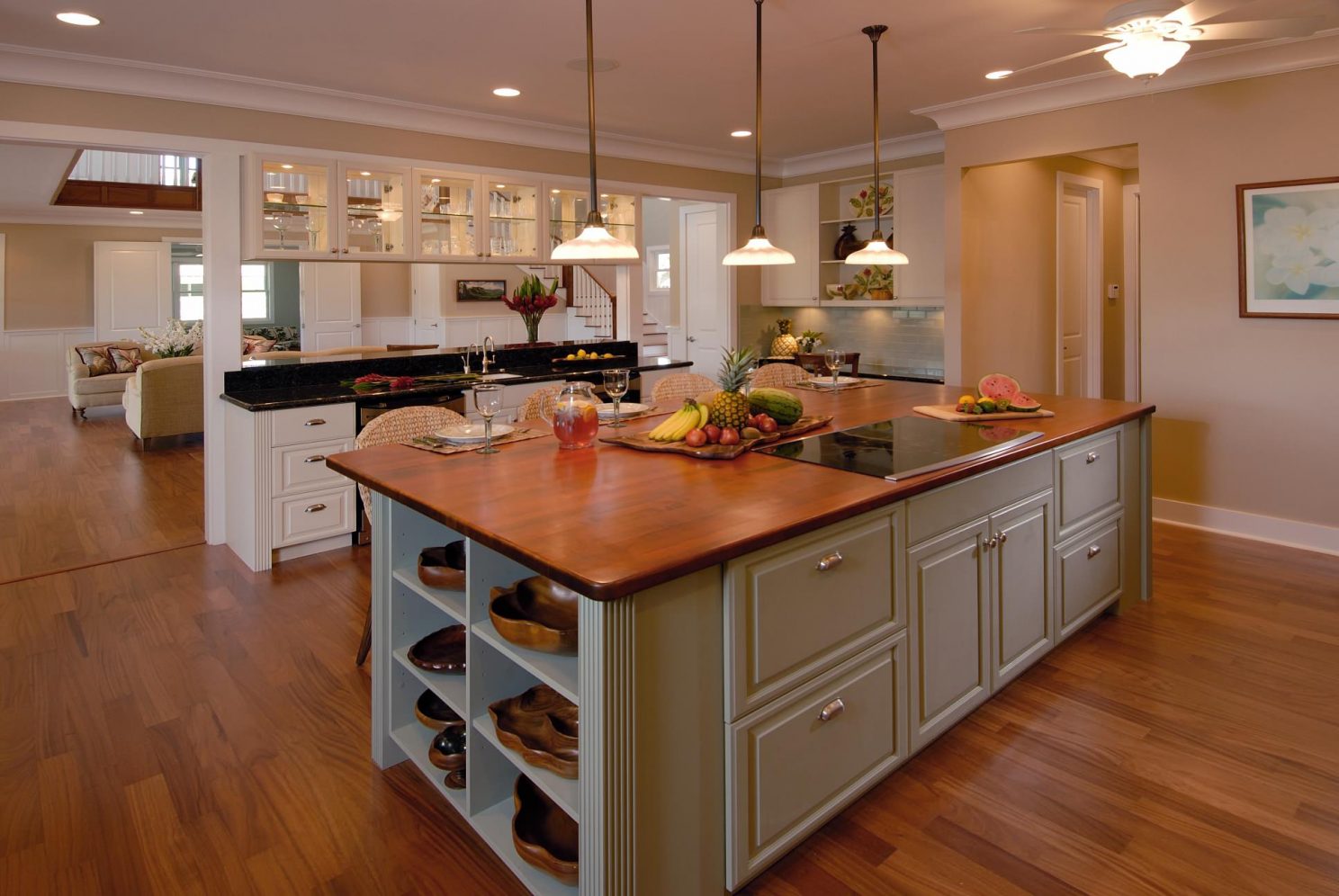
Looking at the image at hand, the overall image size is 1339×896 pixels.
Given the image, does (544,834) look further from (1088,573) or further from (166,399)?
(166,399)

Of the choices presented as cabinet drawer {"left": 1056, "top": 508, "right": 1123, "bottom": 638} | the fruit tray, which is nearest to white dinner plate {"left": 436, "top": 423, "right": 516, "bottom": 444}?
the fruit tray

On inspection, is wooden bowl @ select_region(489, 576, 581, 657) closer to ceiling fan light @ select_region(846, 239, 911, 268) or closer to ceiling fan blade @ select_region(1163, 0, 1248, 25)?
ceiling fan light @ select_region(846, 239, 911, 268)

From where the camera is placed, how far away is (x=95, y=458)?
7156 millimetres

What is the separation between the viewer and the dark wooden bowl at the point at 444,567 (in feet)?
6.93

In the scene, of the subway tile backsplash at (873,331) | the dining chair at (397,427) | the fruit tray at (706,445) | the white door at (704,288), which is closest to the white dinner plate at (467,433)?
the dining chair at (397,427)

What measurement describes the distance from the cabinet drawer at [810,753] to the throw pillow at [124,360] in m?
10.3

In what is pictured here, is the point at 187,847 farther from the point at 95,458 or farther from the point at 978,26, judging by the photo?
the point at 95,458

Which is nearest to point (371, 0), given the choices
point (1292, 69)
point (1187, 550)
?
point (1292, 69)

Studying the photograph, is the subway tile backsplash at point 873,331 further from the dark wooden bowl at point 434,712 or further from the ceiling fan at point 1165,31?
the dark wooden bowl at point 434,712

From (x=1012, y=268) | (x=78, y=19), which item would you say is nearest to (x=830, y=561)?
(x=78, y=19)

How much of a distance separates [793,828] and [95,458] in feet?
24.5

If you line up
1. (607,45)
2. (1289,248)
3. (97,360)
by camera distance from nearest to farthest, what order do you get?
(607,45), (1289,248), (97,360)

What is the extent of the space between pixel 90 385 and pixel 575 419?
9278mm

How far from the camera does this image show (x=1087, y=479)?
310cm
